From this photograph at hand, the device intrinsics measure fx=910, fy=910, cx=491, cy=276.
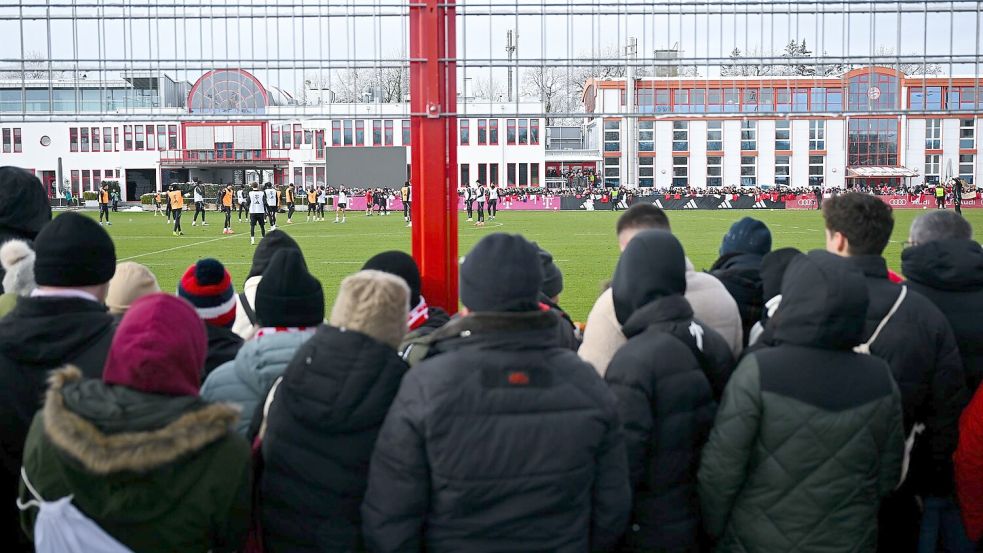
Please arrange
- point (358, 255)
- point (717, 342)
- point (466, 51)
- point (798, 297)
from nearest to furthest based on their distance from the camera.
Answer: point (798, 297)
point (717, 342)
point (466, 51)
point (358, 255)

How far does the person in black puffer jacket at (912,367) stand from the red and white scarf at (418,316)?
2009mm

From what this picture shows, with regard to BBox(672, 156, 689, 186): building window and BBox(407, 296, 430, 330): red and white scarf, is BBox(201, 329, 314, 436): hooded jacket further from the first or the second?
BBox(672, 156, 689, 186): building window

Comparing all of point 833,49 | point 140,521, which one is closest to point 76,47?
point 140,521

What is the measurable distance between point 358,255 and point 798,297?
18.1 meters

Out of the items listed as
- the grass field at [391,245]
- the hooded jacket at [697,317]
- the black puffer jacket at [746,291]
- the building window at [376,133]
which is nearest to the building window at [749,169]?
the grass field at [391,245]

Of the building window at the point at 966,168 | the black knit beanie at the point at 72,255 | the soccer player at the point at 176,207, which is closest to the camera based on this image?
the black knit beanie at the point at 72,255

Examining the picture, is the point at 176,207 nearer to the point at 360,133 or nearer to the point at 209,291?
the point at 360,133

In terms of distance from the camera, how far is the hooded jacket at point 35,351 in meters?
3.46

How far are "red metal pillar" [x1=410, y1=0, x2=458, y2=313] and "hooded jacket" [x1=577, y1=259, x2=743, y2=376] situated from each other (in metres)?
1.08

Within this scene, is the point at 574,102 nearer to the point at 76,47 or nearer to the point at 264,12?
the point at 264,12

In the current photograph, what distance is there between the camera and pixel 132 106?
210 inches

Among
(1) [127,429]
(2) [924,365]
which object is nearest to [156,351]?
(1) [127,429]

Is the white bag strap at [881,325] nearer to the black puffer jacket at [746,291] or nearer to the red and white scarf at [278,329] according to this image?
the black puffer jacket at [746,291]

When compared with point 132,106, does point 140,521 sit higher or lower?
lower
